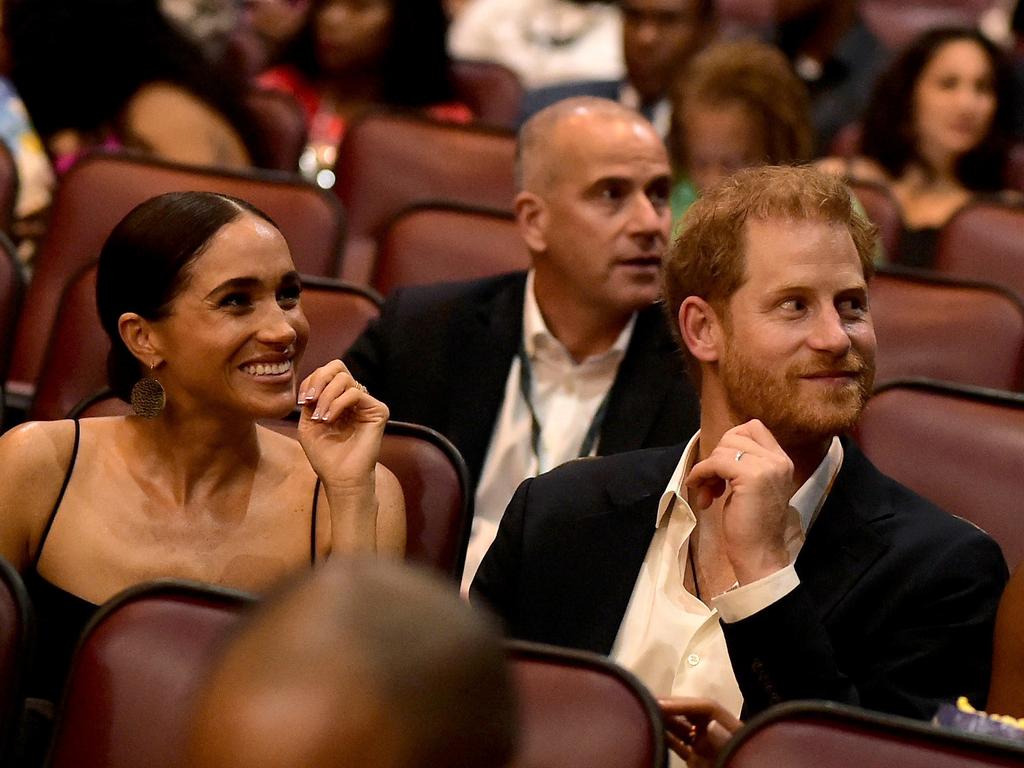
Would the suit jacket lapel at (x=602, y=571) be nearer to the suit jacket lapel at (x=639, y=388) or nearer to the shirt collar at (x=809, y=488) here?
the shirt collar at (x=809, y=488)

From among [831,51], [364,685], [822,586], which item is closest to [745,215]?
[822,586]

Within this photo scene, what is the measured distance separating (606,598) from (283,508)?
445mm

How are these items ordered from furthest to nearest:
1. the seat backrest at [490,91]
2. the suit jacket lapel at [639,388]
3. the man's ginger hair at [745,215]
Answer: the seat backrest at [490,91]
the suit jacket lapel at [639,388]
the man's ginger hair at [745,215]

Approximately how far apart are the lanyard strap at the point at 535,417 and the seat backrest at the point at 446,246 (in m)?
0.44

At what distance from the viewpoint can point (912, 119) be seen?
405 centimetres

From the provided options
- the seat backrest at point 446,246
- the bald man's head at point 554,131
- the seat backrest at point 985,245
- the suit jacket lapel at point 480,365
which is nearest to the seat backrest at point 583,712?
the suit jacket lapel at point 480,365

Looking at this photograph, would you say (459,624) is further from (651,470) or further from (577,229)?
(577,229)

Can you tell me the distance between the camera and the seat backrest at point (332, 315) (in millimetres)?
2637

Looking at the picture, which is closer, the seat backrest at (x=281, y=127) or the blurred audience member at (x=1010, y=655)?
the blurred audience member at (x=1010, y=655)

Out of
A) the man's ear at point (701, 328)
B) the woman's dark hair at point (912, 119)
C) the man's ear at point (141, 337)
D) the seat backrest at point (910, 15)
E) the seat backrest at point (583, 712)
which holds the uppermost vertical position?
the seat backrest at point (910, 15)

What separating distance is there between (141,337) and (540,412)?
77 cm

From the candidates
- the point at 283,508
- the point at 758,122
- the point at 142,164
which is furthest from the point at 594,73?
the point at 283,508

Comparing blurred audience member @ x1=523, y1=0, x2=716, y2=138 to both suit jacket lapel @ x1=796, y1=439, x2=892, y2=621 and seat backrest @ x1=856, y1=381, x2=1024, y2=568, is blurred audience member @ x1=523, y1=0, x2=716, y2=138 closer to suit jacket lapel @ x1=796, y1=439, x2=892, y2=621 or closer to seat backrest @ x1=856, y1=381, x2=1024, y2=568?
seat backrest @ x1=856, y1=381, x2=1024, y2=568

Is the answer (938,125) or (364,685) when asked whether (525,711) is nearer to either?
(364,685)
